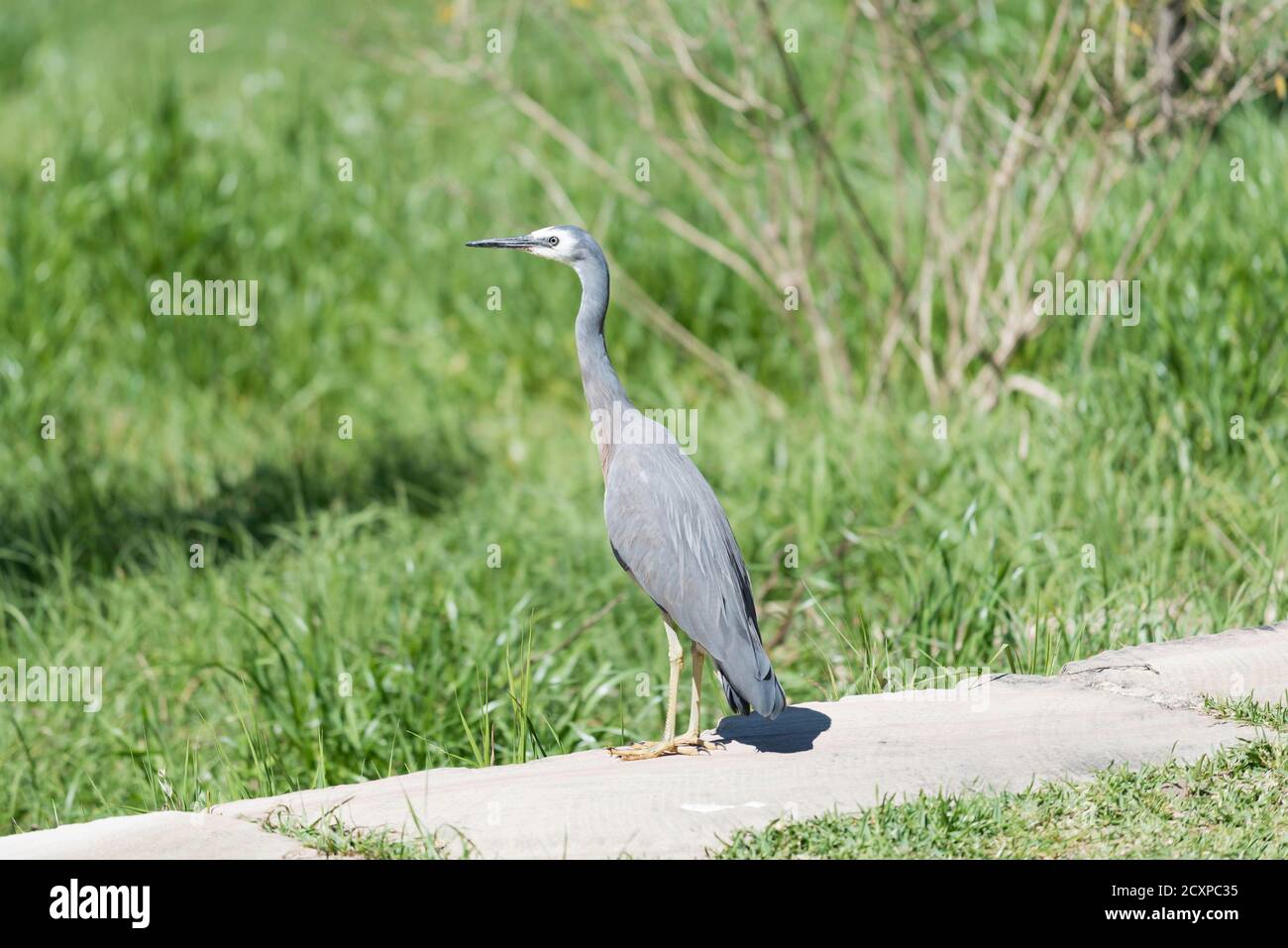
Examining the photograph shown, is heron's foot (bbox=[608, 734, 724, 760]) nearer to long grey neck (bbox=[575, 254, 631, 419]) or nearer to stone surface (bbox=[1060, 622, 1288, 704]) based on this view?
long grey neck (bbox=[575, 254, 631, 419])

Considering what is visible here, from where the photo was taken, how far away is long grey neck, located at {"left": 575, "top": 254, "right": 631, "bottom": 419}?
170 inches

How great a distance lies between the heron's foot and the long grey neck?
3.06 ft

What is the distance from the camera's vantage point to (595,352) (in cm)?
432

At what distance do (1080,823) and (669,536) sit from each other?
50.3 inches

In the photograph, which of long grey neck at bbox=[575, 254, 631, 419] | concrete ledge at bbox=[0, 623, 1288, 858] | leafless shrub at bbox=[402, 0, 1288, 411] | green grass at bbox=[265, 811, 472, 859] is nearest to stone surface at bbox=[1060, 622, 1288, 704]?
concrete ledge at bbox=[0, 623, 1288, 858]

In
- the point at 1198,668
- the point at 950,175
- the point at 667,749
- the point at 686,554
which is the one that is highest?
the point at 950,175

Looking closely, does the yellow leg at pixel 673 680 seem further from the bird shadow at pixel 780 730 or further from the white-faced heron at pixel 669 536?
the bird shadow at pixel 780 730

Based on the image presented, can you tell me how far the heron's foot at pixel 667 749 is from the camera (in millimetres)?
4188

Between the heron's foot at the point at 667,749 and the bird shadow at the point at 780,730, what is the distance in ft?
0.34

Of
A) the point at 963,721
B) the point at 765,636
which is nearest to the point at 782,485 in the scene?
the point at 765,636

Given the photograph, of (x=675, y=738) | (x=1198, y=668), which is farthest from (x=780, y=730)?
(x=1198, y=668)

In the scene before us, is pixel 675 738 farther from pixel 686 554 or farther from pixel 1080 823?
pixel 1080 823
